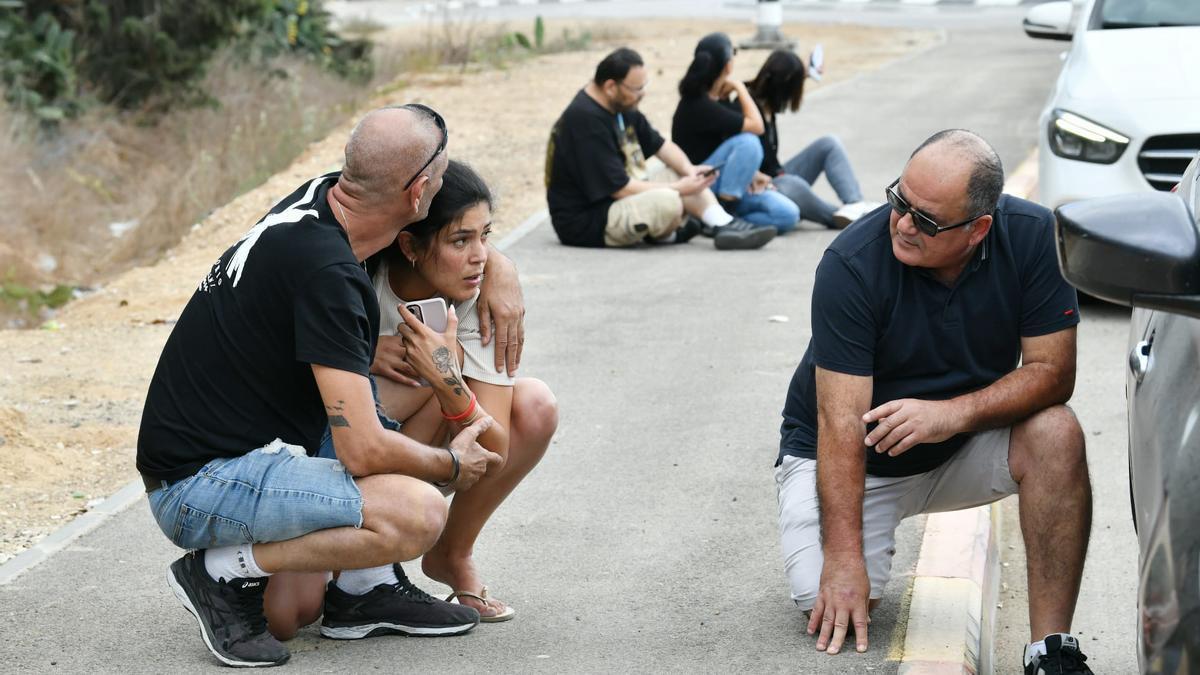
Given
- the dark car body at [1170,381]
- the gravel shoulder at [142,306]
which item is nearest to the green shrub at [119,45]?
the gravel shoulder at [142,306]

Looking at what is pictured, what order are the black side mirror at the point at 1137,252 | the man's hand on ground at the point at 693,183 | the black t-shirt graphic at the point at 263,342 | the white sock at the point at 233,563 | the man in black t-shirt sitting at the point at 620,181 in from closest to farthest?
the black side mirror at the point at 1137,252 < the black t-shirt graphic at the point at 263,342 < the white sock at the point at 233,563 < the man in black t-shirt sitting at the point at 620,181 < the man's hand on ground at the point at 693,183

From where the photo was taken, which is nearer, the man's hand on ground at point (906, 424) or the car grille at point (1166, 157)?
the man's hand on ground at point (906, 424)

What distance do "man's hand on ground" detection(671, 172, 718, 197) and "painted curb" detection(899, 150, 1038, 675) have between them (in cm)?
475

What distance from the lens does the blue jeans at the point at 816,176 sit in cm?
1060

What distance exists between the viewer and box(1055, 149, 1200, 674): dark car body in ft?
7.97

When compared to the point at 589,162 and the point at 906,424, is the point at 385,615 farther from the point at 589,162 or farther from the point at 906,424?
the point at 589,162

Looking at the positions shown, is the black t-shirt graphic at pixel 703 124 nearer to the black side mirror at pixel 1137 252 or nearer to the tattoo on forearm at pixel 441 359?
the tattoo on forearm at pixel 441 359

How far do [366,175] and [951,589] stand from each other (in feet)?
6.73

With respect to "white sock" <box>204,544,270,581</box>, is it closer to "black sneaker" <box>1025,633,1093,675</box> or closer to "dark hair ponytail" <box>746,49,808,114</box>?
"black sneaker" <box>1025,633,1093,675</box>

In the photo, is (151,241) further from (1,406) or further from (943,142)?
(943,142)

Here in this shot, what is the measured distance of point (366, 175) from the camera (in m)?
3.77

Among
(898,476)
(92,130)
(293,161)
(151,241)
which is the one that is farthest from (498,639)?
(92,130)

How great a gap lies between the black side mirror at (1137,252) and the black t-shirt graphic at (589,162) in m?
6.73

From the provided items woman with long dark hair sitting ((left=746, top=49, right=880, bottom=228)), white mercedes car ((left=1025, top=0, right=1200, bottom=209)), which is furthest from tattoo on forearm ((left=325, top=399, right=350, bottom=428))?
woman with long dark hair sitting ((left=746, top=49, right=880, bottom=228))
